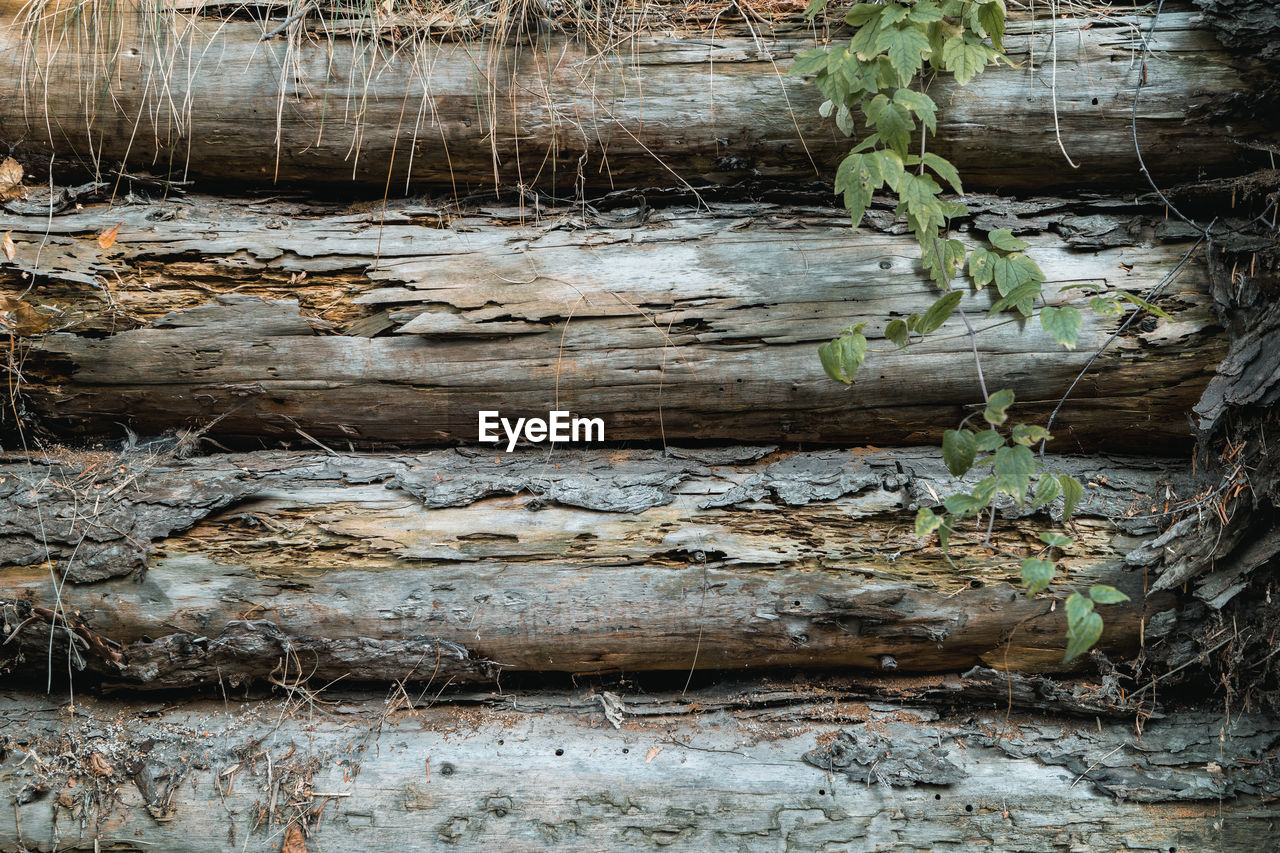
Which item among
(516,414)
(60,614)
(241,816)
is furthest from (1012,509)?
(60,614)

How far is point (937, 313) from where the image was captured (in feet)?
6.72

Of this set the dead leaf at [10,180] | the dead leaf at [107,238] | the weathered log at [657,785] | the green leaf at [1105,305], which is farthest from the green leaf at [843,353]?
the dead leaf at [10,180]

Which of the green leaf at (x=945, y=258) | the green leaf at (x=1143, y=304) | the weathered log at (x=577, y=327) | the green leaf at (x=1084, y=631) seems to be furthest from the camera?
the weathered log at (x=577, y=327)

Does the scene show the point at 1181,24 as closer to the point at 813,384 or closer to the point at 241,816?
the point at 813,384

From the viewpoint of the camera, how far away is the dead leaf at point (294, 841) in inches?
81.0

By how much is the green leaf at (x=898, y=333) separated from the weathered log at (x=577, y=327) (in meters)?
0.17

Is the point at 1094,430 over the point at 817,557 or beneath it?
over

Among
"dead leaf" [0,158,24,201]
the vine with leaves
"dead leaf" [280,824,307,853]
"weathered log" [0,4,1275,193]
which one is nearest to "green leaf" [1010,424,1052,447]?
the vine with leaves

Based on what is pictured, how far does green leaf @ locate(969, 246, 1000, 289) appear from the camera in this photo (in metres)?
2.21

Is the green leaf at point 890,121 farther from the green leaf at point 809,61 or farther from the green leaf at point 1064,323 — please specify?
the green leaf at point 1064,323

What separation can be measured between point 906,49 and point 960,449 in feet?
3.37

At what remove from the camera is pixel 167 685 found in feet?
7.32

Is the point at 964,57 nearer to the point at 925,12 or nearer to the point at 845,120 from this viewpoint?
the point at 925,12

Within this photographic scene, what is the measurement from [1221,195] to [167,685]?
11.2 ft
